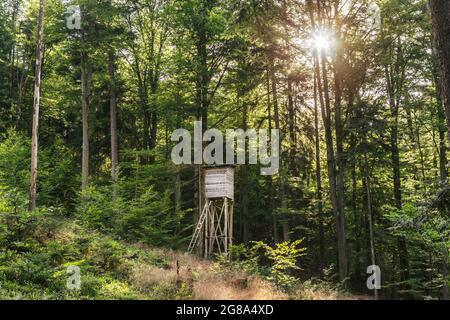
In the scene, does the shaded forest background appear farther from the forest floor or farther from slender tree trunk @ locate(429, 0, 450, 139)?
slender tree trunk @ locate(429, 0, 450, 139)

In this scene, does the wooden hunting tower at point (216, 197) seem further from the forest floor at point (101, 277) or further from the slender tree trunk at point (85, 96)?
the slender tree trunk at point (85, 96)

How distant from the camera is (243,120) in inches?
1066

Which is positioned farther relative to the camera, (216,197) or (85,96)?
(85,96)

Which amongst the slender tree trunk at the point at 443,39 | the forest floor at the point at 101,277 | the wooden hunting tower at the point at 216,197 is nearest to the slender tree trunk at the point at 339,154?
the forest floor at the point at 101,277

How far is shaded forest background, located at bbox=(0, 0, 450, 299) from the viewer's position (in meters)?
16.1

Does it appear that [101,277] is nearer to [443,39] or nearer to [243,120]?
[443,39]

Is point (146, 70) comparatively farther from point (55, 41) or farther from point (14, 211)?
point (14, 211)

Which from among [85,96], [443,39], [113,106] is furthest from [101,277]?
[113,106]

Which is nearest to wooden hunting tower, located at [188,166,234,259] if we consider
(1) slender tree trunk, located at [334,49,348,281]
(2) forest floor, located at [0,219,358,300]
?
(1) slender tree trunk, located at [334,49,348,281]

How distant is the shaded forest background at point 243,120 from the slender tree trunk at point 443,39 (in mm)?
1904

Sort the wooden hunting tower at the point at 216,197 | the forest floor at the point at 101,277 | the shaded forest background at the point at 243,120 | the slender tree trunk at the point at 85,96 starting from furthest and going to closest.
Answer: the slender tree trunk at the point at 85,96
the wooden hunting tower at the point at 216,197
the shaded forest background at the point at 243,120
the forest floor at the point at 101,277

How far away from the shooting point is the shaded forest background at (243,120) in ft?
52.7

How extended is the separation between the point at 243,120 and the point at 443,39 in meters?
20.0

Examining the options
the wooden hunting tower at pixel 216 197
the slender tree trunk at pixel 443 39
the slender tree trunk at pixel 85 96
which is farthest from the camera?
the slender tree trunk at pixel 85 96
